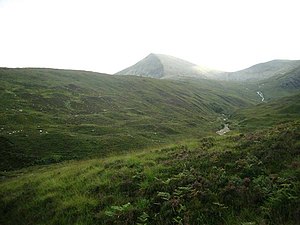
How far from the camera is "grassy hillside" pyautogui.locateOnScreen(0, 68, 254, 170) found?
140 feet

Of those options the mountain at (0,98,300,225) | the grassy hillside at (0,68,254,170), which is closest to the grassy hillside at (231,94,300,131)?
the grassy hillside at (0,68,254,170)

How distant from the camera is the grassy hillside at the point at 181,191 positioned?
36.4ft

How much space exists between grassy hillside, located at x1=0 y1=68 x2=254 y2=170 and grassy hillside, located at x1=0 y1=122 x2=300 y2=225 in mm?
20393

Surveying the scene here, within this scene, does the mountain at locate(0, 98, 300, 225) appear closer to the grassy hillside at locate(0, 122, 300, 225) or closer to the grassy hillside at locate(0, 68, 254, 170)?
the grassy hillside at locate(0, 122, 300, 225)

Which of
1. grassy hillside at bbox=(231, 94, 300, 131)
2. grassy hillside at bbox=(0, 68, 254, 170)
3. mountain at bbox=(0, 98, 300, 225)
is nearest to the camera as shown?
mountain at bbox=(0, 98, 300, 225)

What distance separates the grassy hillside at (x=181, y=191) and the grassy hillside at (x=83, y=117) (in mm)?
20393

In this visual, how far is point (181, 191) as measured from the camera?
1292 centimetres

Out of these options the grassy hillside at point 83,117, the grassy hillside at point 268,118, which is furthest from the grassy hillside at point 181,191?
the grassy hillside at point 268,118

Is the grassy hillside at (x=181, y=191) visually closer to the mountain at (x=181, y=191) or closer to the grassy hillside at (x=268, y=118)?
the mountain at (x=181, y=191)

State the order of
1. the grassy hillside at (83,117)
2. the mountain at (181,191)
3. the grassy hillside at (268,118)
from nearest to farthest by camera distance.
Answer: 1. the mountain at (181,191)
2. the grassy hillside at (83,117)
3. the grassy hillside at (268,118)

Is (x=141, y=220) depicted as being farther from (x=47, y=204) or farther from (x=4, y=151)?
(x=4, y=151)

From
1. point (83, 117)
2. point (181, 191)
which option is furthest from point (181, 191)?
point (83, 117)

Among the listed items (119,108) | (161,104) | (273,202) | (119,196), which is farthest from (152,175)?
(161,104)

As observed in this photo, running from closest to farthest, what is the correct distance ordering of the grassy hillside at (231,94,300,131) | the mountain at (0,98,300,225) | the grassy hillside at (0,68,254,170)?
the mountain at (0,98,300,225) < the grassy hillside at (0,68,254,170) < the grassy hillside at (231,94,300,131)
